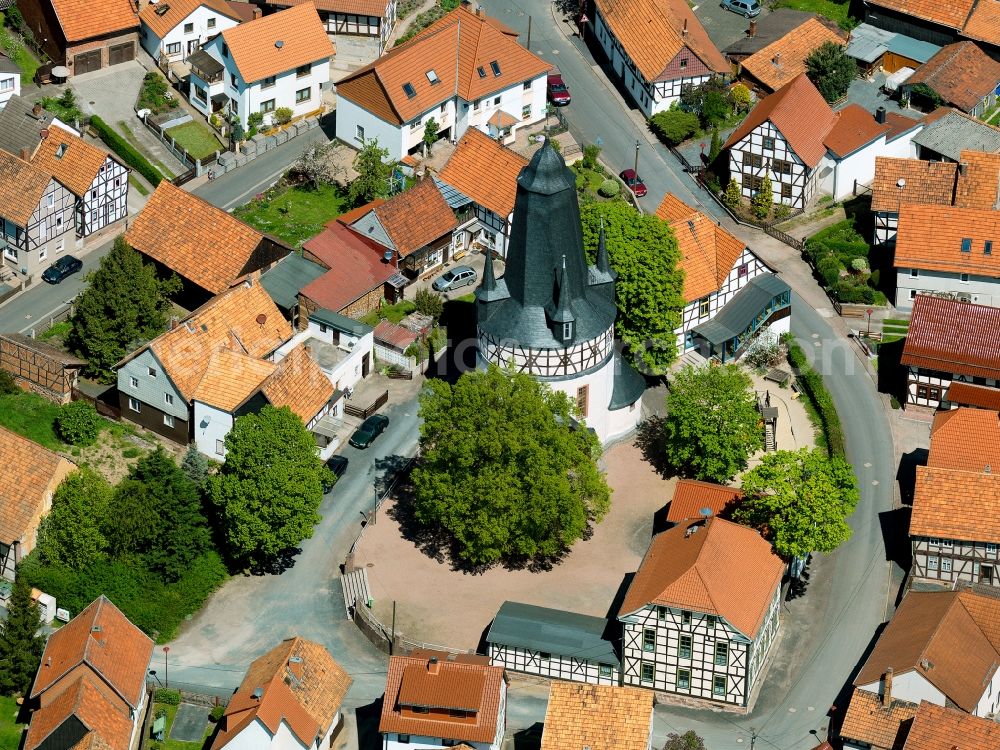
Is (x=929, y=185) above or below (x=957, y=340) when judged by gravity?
above

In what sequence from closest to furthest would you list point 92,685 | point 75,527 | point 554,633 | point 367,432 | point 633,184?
point 92,685, point 554,633, point 75,527, point 367,432, point 633,184

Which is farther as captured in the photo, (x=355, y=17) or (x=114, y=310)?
(x=355, y=17)

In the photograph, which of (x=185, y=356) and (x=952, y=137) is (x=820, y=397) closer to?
(x=952, y=137)

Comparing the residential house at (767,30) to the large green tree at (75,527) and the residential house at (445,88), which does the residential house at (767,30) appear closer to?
the residential house at (445,88)

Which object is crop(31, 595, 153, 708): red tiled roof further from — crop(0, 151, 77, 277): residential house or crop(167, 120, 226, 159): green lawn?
crop(167, 120, 226, 159): green lawn

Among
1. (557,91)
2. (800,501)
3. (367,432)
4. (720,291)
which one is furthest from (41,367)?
(557,91)

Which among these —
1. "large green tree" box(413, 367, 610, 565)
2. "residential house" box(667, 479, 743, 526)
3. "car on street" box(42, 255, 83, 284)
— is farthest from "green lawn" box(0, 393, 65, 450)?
"residential house" box(667, 479, 743, 526)
